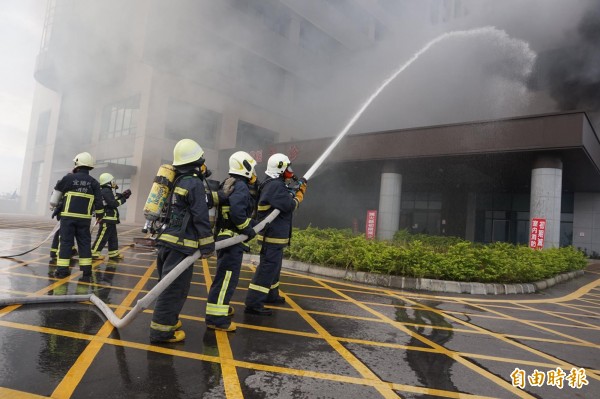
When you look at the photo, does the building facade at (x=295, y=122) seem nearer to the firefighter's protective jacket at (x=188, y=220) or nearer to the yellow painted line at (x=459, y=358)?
the yellow painted line at (x=459, y=358)

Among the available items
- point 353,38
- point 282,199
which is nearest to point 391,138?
point 353,38

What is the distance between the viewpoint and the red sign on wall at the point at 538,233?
11172mm

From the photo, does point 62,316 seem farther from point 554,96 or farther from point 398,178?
point 554,96

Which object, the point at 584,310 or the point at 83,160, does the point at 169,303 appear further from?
the point at 584,310

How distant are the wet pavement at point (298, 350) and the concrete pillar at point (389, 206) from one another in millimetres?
9279

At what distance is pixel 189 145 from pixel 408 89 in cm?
2019

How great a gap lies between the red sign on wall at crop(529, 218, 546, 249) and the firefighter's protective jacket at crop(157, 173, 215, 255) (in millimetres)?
11460

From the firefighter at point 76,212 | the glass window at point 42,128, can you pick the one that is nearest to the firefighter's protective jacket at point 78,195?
the firefighter at point 76,212

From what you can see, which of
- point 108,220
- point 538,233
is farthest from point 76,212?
point 538,233

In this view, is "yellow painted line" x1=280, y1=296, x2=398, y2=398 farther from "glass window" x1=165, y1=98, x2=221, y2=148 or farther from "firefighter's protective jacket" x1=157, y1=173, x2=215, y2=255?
"glass window" x1=165, y1=98, x2=221, y2=148

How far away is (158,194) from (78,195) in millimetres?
2796

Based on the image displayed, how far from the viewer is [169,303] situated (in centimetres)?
283

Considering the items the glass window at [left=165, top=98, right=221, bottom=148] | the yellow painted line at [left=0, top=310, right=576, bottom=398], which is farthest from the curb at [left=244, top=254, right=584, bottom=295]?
the glass window at [left=165, top=98, right=221, bottom=148]

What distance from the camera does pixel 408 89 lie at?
20984 millimetres
